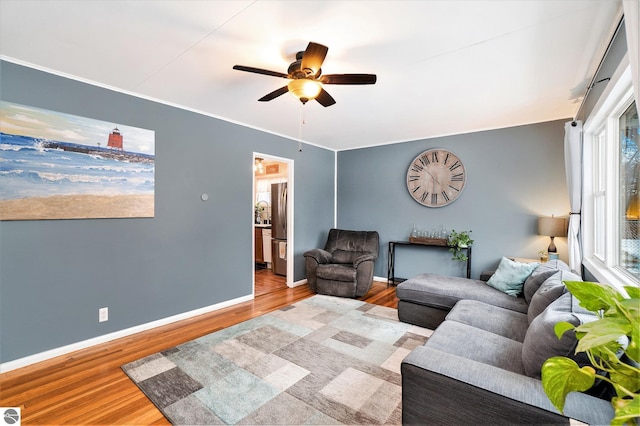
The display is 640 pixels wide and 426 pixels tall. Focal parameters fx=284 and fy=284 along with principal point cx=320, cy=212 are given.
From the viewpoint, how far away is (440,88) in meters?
2.89

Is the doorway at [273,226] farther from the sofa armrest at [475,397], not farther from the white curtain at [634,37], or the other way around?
the white curtain at [634,37]

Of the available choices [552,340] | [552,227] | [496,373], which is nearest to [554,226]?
[552,227]

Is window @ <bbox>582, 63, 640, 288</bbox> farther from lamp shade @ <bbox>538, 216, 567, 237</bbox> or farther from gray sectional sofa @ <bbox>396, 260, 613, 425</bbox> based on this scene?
lamp shade @ <bbox>538, 216, 567, 237</bbox>

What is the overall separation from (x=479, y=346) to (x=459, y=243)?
263cm

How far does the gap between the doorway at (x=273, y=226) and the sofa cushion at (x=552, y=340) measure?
3560 millimetres

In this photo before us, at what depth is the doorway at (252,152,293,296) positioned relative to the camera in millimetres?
5004

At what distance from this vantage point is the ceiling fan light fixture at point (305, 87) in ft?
7.39

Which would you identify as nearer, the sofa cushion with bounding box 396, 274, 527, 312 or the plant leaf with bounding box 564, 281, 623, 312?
the plant leaf with bounding box 564, 281, 623, 312

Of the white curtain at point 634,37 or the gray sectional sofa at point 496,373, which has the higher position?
the white curtain at point 634,37

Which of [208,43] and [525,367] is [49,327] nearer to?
[208,43]

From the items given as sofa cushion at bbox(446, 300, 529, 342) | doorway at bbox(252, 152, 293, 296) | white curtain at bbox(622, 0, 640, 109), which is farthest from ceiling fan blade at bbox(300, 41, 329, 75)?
doorway at bbox(252, 152, 293, 296)

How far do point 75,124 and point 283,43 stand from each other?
85.3 inches

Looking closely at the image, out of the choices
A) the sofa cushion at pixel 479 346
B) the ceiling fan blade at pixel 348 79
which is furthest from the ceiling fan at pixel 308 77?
the sofa cushion at pixel 479 346

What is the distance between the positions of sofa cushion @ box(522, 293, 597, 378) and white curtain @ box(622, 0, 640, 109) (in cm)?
100
